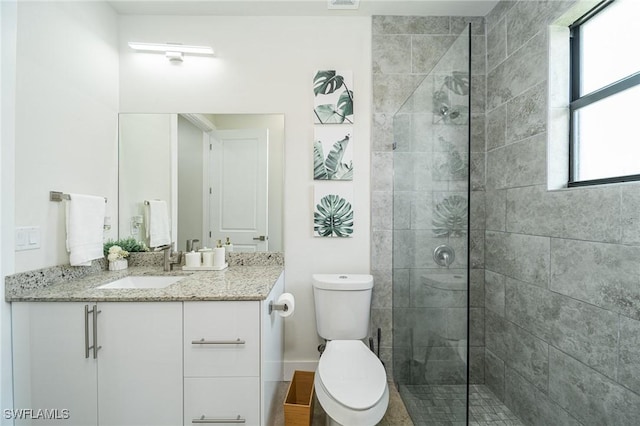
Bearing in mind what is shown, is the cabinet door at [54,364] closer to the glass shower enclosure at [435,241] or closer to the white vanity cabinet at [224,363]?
the white vanity cabinet at [224,363]

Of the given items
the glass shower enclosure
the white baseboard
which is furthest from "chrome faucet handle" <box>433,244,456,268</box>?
the white baseboard

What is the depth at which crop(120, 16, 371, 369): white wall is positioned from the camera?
2098mm

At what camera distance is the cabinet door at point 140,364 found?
1339 mm

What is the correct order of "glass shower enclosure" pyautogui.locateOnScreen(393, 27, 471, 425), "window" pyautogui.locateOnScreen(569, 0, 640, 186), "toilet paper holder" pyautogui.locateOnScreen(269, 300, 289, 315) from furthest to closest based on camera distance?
"toilet paper holder" pyautogui.locateOnScreen(269, 300, 289, 315) → "window" pyautogui.locateOnScreen(569, 0, 640, 186) → "glass shower enclosure" pyautogui.locateOnScreen(393, 27, 471, 425)

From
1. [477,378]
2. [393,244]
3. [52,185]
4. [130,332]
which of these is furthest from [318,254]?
[52,185]

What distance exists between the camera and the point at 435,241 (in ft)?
4.46

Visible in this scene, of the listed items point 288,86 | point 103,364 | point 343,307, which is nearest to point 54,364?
point 103,364

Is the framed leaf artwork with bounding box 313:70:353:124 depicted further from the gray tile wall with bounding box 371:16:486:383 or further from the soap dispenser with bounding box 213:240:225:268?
the soap dispenser with bounding box 213:240:225:268

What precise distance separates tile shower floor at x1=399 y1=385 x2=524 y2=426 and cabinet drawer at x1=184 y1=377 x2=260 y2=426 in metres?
0.84

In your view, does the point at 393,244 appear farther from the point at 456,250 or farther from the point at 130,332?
the point at 130,332

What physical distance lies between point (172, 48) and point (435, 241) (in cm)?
210

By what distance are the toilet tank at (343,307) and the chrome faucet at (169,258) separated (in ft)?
3.24

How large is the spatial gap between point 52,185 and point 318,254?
5.20 ft

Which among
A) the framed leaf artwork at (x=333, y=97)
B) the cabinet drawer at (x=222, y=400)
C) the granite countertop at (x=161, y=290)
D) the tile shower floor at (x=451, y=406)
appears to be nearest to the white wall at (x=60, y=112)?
the granite countertop at (x=161, y=290)
